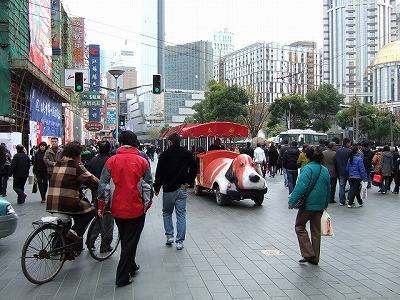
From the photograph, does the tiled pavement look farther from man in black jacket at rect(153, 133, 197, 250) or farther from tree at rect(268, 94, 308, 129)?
tree at rect(268, 94, 308, 129)

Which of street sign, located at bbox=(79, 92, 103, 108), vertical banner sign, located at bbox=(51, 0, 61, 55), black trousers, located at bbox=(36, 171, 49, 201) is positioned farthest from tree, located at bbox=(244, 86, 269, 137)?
black trousers, located at bbox=(36, 171, 49, 201)

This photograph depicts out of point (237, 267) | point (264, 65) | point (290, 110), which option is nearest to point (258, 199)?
point (237, 267)

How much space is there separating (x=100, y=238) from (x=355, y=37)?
4687 inches

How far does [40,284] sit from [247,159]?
7649 millimetres

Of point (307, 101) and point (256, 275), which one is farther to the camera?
point (307, 101)

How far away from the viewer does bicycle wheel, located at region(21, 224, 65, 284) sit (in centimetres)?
529

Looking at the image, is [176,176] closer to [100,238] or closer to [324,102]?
[100,238]

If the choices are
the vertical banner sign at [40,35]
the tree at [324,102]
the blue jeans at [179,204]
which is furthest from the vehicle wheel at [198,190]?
the tree at [324,102]

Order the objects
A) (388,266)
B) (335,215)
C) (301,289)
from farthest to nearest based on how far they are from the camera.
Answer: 1. (335,215)
2. (388,266)
3. (301,289)

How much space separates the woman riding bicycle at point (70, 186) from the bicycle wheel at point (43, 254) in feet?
0.68

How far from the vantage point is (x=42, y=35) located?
105 feet

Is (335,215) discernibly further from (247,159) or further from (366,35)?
(366,35)

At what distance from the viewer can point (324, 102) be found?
51438 mm

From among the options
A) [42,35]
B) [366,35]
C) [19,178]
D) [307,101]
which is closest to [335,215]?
[19,178]
